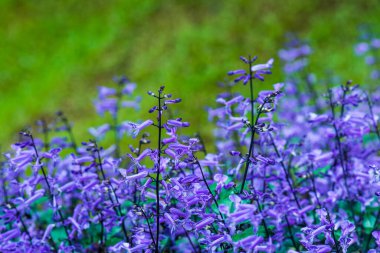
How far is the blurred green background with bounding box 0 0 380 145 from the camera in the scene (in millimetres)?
11133

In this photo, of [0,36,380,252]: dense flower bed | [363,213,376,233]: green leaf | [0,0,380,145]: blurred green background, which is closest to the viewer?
[0,36,380,252]: dense flower bed

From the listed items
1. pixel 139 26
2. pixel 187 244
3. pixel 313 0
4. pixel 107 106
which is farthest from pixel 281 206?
pixel 139 26

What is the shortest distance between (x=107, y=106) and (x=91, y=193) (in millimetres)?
1344

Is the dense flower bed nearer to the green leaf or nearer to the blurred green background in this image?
the green leaf

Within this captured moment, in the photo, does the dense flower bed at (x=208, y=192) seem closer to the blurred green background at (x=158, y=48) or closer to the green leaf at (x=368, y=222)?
the green leaf at (x=368, y=222)

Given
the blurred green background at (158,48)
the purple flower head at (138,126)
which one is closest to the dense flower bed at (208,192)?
the purple flower head at (138,126)

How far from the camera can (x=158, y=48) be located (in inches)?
510

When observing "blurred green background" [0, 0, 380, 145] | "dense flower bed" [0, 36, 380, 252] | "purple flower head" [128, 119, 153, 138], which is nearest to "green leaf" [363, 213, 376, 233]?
"dense flower bed" [0, 36, 380, 252]

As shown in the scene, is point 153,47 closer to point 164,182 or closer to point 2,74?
point 2,74

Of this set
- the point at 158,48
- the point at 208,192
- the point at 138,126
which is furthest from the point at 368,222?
the point at 158,48

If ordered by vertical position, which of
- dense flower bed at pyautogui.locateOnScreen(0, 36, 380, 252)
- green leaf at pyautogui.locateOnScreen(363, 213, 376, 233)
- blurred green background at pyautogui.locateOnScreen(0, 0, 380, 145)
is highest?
blurred green background at pyautogui.locateOnScreen(0, 0, 380, 145)

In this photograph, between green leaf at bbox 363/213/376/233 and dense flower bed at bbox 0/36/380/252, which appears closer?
dense flower bed at bbox 0/36/380/252

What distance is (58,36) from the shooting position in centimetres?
1494

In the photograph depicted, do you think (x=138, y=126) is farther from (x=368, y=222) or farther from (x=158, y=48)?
(x=158, y=48)
